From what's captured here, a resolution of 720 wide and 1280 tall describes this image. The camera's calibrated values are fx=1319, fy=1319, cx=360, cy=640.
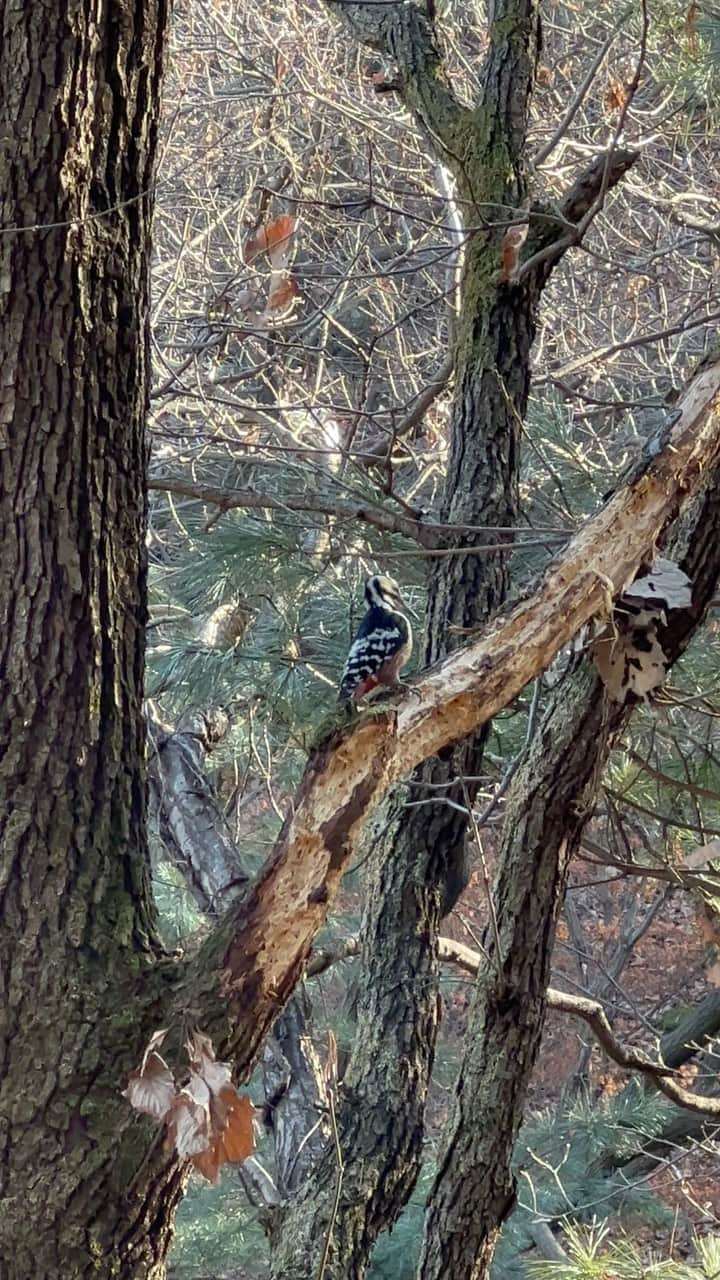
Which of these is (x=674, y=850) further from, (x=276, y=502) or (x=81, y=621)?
(x=81, y=621)

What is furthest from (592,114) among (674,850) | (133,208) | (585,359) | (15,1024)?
(15,1024)

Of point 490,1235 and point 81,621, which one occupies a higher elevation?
point 81,621

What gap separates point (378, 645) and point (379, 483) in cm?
51

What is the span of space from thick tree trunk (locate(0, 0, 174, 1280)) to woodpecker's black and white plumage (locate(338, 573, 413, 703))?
48.6 inches

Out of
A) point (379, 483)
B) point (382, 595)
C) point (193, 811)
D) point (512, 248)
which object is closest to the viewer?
point (379, 483)

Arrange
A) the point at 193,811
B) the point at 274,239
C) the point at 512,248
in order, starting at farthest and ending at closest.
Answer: the point at 193,811 → the point at 512,248 → the point at 274,239

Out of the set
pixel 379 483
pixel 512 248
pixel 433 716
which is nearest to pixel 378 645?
pixel 379 483

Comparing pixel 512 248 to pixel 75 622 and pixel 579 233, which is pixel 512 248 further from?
pixel 75 622

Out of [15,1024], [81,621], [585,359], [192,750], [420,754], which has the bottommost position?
[192,750]

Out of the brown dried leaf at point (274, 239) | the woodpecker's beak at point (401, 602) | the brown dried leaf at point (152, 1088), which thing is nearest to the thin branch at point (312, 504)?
the woodpecker's beak at point (401, 602)

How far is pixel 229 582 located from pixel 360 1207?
4.72 feet

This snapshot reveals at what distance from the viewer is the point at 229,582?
3.18 metres

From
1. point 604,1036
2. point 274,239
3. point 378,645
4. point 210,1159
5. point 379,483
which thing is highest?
point 274,239

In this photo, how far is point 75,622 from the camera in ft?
4.95
